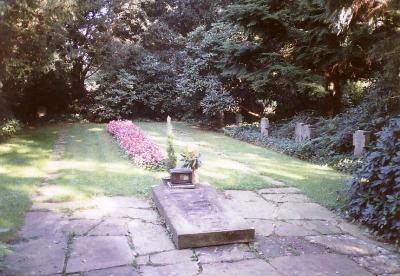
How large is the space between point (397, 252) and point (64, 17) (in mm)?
11363

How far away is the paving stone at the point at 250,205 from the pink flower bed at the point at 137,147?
8.82ft

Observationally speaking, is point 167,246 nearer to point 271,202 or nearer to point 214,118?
point 271,202

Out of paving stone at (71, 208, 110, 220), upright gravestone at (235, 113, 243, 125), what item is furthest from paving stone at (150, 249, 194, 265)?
upright gravestone at (235, 113, 243, 125)

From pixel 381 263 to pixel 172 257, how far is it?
91.9 inches

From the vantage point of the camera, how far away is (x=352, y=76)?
580 inches

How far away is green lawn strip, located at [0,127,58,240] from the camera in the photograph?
5621 mm

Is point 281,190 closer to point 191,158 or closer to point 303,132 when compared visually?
point 191,158

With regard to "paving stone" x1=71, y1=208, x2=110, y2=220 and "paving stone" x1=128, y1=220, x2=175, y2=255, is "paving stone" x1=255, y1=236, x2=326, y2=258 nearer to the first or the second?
"paving stone" x1=128, y1=220, x2=175, y2=255

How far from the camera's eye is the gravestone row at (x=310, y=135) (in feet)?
32.3

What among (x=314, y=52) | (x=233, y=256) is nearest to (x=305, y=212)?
(x=233, y=256)

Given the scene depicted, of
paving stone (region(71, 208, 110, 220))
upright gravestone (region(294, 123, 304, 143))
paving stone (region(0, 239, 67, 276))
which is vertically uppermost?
upright gravestone (region(294, 123, 304, 143))

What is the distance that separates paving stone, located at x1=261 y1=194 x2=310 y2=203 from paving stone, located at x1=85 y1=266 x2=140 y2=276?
10.9ft

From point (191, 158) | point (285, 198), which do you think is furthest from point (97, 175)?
point (285, 198)

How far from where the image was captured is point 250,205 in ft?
21.2
